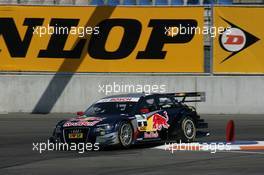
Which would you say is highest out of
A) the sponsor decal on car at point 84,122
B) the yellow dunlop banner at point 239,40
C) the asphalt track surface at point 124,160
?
the yellow dunlop banner at point 239,40

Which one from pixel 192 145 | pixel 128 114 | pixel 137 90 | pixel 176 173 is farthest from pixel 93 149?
pixel 137 90

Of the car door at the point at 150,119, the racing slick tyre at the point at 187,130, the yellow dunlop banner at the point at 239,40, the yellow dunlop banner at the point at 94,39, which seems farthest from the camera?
the yellow dunlop banner at the point at 94,39

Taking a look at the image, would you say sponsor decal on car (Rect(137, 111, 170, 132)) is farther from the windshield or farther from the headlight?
Result: the headlight

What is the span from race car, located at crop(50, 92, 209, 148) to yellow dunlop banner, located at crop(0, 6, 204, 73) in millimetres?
10931

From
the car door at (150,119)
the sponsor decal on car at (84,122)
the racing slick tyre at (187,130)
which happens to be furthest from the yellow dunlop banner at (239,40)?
the sponsor decal on car at (84,122)

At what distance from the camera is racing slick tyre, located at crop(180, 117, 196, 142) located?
759 inches

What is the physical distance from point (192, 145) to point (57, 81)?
12.7 metres

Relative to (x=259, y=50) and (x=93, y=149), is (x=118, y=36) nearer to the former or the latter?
(x=259, y=50)

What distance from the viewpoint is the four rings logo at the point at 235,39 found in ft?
99.1

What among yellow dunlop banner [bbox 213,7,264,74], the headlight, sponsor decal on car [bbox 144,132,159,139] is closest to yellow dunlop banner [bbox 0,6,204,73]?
yellow dunlop banner [bbox 213,7,264,74]

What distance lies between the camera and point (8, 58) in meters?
31.1

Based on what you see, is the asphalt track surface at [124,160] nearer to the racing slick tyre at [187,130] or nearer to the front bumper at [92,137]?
the front bumper at [92,137]

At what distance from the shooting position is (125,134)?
17.9 m

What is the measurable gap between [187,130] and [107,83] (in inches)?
433
